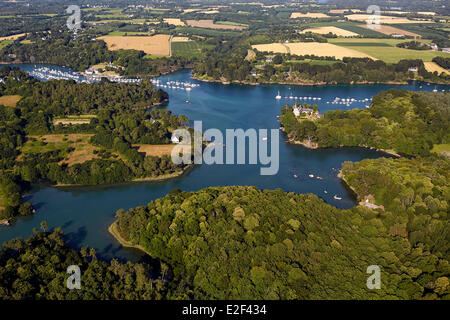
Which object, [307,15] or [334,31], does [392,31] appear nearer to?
[334,31]

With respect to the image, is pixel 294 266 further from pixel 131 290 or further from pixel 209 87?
pixel 209 87

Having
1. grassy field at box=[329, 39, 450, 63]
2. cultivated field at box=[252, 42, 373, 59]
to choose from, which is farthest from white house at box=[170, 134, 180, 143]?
grassy field at box=[329, 39, 450, 63]

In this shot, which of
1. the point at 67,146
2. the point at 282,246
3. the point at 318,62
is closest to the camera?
the point at 282,246

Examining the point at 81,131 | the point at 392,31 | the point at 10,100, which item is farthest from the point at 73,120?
the point at 392,31

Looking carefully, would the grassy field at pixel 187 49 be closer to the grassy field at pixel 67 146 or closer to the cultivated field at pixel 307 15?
the grassy field at pixel 67 146

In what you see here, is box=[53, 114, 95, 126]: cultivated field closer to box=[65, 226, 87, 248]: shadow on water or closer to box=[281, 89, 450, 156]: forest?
box=[65, 226, 87, 248]: shadow on water
